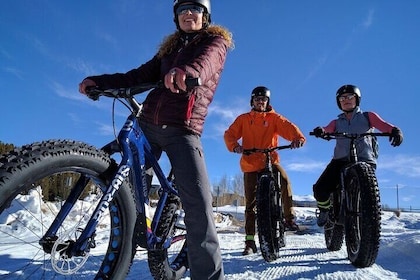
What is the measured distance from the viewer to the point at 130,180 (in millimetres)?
2471

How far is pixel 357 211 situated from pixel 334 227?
1064mm

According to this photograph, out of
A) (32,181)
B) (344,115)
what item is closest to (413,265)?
(344,115)

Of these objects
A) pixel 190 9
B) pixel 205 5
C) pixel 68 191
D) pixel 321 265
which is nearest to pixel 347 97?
pixel 321 265

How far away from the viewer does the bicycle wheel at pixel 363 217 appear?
3658 millimetres

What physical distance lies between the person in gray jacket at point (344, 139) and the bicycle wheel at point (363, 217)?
0.77 meters

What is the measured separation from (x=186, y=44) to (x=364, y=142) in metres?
3.38

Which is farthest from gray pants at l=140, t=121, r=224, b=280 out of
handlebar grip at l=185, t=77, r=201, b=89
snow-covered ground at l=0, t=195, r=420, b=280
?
snow-covered ground at l=0, t=195, r=420, b=280

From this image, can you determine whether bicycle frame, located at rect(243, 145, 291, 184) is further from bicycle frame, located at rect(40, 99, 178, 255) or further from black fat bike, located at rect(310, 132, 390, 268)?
bicycle frame, located at rect(40, 99, 178, 255)

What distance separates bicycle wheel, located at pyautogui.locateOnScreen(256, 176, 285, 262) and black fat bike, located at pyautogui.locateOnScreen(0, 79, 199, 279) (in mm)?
1623

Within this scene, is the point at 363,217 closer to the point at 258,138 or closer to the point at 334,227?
the point at 334,227

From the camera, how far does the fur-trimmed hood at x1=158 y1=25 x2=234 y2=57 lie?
2.80 m

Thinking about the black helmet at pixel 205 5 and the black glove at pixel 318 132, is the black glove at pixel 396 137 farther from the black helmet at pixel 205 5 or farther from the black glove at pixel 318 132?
the black helmet at pixel 205 5

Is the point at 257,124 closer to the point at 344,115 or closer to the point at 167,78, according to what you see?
the point at 344,115

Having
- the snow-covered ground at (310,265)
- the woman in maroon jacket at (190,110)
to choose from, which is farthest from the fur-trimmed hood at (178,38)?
the snow-covered ground at (310,265)
